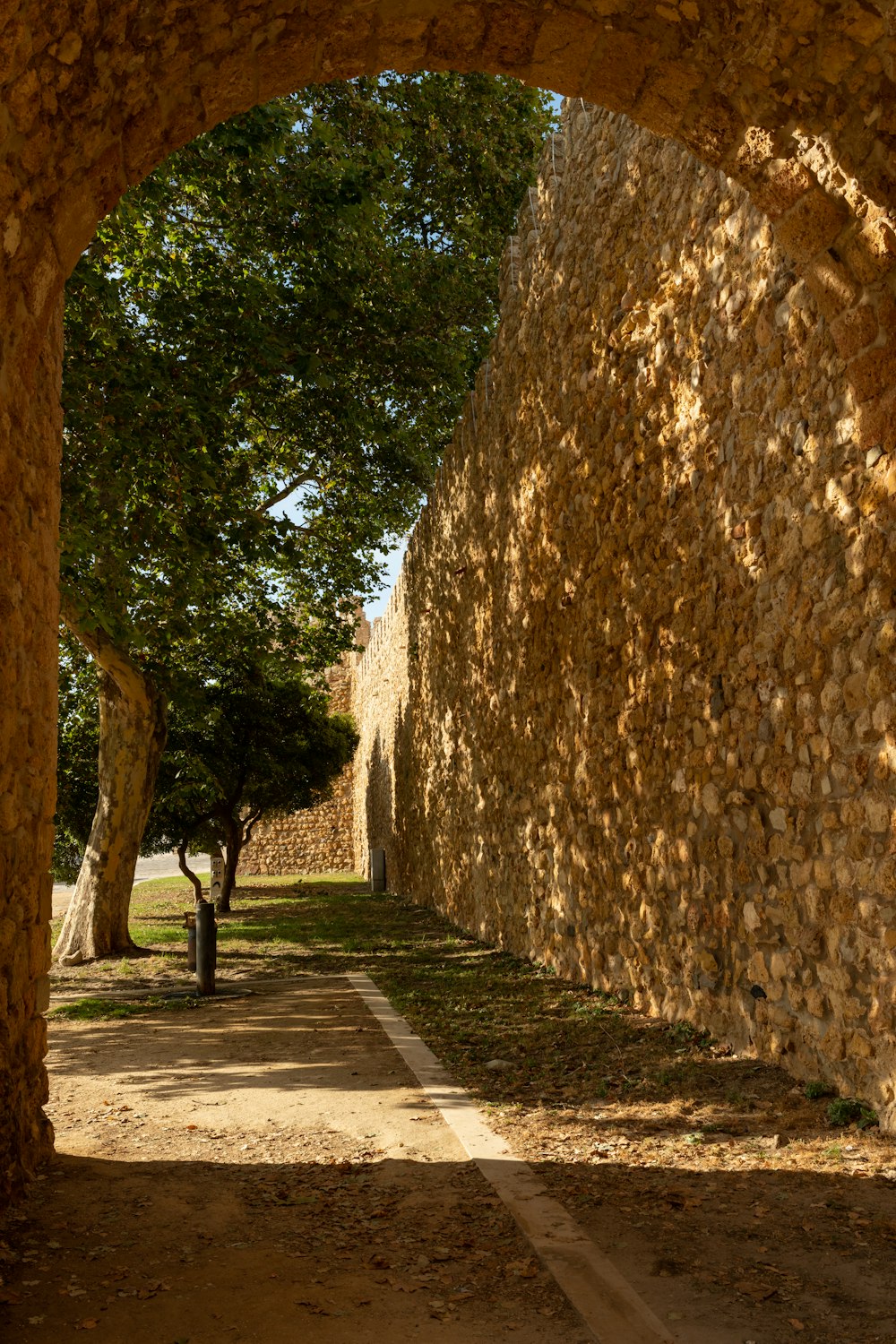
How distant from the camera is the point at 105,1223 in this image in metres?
3.00

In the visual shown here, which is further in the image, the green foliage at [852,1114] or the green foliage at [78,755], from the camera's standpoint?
the green foliage at [78,755]

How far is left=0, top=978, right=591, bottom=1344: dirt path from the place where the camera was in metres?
2.45

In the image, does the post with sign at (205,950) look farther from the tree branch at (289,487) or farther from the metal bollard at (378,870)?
the metal bollard at (378,870)

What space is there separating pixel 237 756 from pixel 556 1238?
14.0 metres

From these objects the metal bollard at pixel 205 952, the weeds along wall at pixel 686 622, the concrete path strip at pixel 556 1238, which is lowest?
the concrete path strip at pixel 556 1238

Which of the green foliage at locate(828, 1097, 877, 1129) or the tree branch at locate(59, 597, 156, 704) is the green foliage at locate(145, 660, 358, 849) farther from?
the green foliage at locate(828, 1097, 877, 1129)

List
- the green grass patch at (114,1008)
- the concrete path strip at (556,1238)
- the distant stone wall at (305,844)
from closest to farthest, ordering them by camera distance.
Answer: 1. the concrete path strip at (556,1238)
2. the green grass patch at (114,1008)
3. the distant stone wall at (305,844)

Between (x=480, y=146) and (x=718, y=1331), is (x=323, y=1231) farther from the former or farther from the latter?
(x=480, y=146)

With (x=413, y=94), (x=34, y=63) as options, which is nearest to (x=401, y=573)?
(x=413, y=94)

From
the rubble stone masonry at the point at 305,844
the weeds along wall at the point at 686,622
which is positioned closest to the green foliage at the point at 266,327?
the weeds along wall at the point at 686,622

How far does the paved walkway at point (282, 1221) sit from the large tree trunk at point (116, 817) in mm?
5521

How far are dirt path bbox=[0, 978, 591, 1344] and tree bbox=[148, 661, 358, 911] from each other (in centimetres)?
1003

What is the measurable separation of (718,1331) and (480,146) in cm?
1199

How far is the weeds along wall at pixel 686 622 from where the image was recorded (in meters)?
3.79
